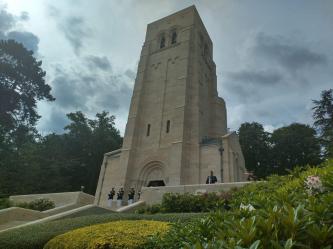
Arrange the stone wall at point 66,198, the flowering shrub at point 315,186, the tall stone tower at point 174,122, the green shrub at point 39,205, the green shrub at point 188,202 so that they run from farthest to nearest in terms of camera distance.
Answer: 1. the tall stone tower at point 174,122
2. the stone wall at point 66,198
3. the green shrub at point 39,205
4. the green shrub at point 188,202
5. the flowering shrub at point 315,186

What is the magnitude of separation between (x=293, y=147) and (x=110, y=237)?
1415 inches

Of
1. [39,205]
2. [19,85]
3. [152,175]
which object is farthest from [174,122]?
[19,85]

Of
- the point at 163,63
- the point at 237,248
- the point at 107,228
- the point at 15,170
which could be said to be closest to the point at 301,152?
the point at 163,63

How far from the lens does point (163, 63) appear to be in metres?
29.7

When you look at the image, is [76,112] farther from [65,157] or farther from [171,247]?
[171,247]

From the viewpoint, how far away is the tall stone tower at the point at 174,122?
73.8 ft

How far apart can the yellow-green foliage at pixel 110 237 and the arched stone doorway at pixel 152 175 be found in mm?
17615

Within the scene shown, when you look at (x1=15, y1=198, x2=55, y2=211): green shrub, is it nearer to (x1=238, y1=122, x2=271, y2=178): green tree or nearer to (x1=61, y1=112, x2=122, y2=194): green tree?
(x1=61, y1=112, x2=122, y2=194): green tree

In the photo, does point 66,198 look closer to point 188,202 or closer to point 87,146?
point 188,202

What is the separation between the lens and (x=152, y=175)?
24219 millimetres

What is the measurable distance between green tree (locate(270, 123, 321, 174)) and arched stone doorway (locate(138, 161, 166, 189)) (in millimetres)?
19390

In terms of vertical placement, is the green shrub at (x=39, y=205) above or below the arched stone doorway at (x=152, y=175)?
below

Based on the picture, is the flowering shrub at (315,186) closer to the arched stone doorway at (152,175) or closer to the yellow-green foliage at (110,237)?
the yellow-green foliage at (110,237)

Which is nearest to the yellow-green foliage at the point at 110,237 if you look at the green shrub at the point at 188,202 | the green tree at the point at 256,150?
the green shrub at the point at 188,202
